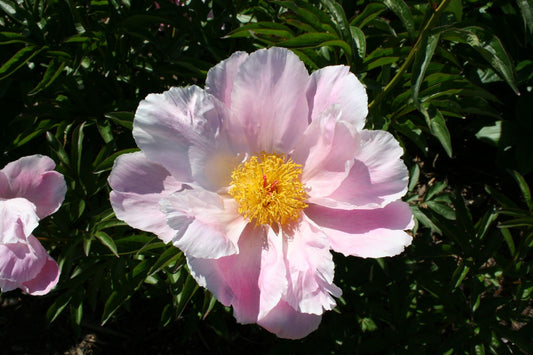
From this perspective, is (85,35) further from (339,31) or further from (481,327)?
(481,327)

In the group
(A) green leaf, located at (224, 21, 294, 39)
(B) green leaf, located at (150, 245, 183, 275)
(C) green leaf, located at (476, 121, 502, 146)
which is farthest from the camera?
(C) green leaf, located at (476, 121, 502, 146)

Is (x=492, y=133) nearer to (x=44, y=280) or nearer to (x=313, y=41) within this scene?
(x=313, y=41)

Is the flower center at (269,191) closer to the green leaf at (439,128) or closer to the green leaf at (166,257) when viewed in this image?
the green leaf at (166,257)

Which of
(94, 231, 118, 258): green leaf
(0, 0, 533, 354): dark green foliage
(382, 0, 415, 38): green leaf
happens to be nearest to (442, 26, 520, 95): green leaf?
(0, 0, 533, 354): dark green foliage

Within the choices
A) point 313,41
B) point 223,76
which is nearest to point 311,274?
point 223,76

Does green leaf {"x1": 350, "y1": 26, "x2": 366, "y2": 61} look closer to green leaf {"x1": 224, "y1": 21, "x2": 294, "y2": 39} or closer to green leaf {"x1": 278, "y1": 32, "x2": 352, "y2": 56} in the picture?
green leaf {"x1": 278, "y1": 32, "x2": 352, "y2": 56}

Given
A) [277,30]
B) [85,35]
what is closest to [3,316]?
[85,35]

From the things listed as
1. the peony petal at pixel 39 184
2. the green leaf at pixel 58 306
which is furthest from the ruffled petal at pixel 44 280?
the green leaf at pixel 58 306
